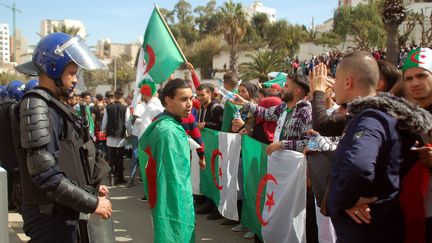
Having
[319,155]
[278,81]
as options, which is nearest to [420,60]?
[319,155]

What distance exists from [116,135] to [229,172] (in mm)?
4663

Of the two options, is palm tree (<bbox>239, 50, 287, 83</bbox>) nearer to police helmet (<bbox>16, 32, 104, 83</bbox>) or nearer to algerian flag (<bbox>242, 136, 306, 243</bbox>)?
algerian flag (<bbox>242, 136, 306, 243</bbox>)

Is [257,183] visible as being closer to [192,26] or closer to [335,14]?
[335,14]

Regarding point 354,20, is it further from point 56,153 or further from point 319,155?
point 56,153

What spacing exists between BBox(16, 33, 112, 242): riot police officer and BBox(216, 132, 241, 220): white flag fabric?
3133mm

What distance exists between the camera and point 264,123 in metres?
5.68

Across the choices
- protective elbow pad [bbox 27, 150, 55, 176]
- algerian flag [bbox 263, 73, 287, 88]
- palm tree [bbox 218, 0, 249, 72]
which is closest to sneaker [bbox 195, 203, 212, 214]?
algerian flag [bbox 263, 73, 287, 88]

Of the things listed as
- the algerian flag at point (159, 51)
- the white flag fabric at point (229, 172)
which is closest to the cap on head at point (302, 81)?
the white flag fabric at point (229, 172)

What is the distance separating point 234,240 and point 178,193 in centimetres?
240

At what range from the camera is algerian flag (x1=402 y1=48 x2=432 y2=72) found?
3.00 m

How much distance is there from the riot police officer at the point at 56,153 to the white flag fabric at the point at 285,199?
2065 mm

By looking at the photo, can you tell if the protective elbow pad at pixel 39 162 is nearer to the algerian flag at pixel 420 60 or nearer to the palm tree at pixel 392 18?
the algerian flag at pixel 420 60

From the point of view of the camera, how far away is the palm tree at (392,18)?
12.0 metres

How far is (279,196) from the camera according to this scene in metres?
4.58
